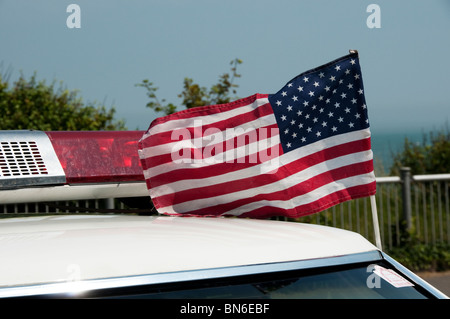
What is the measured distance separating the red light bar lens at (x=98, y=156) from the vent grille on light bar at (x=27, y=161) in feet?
0.15

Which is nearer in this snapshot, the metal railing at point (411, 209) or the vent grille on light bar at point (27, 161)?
the vent grille on light bar at point (27, 161)

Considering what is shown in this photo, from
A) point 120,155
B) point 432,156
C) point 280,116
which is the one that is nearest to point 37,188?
point 120,155

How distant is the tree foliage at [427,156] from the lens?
11.1 meters

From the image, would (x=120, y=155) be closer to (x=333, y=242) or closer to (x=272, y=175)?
(x=272, y=175)

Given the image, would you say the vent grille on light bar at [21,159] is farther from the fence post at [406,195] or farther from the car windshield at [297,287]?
the fence post at [406,195]

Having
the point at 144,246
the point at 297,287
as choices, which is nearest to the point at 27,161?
the point at 144,246

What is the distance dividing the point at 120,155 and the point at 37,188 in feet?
1.55

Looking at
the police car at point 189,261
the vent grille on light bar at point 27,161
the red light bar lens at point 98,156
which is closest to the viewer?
the police car at point 189,261

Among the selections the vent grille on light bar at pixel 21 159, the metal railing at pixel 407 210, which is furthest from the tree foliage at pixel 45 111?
the vent grille on light bar at pixel 21 159

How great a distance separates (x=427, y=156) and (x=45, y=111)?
658 cm

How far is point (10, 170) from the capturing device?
2719 mm

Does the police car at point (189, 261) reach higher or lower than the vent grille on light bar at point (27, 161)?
lower

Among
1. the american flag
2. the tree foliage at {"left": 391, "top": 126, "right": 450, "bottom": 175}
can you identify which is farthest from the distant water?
the american flag

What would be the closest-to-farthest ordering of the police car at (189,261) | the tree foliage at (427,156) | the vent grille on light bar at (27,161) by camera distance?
→ the police car at (189,261) → the vent grille on light bar at (27,161) → the tree foliage at (427,156)
